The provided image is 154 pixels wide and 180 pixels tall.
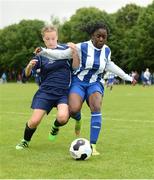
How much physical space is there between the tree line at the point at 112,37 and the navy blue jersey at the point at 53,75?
56871 mm

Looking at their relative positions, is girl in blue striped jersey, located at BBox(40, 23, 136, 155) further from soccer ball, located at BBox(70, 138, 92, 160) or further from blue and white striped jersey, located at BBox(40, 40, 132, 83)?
soccer ball, located at BBox(70, 138, 92, 160)

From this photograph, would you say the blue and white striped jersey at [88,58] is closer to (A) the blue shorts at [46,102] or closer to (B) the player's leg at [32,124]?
(A) the blue shorts at [46,102]

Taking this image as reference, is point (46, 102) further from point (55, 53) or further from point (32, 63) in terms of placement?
point (55, 53)

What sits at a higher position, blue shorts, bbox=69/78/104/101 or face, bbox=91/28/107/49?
face, bbox=91/28/107/49

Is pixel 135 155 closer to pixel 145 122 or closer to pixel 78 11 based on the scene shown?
pixel 145 122

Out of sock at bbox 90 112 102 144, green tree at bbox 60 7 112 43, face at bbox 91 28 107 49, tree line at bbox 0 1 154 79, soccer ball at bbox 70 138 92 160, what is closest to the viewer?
soccer ball at bbox 70 138 92 160

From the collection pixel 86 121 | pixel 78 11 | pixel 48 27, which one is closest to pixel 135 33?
pixel 78 11

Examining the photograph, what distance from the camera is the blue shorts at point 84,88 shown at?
9445 mm

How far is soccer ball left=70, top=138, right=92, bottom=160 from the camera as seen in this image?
27.6 feet

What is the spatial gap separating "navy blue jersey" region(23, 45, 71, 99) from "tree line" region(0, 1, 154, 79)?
56871 millimetres

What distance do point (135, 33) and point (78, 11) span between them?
1816 centimetres

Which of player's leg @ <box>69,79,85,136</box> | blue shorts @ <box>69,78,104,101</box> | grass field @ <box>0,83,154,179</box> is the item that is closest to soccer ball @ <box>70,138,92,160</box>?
grass field @ <box>0,83,154,179</box>

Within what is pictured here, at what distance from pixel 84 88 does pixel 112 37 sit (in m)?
77.1

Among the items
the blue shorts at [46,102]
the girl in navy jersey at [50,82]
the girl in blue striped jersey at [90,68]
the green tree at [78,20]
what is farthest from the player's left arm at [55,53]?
the green tree at [78,20]
